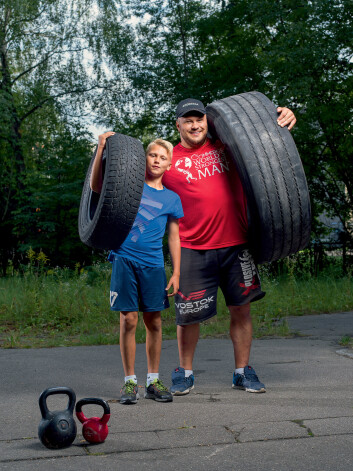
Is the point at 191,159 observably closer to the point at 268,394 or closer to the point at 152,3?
the point at 268,394

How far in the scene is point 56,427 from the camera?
114 inches

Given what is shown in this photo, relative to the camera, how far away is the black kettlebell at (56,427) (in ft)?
9.49

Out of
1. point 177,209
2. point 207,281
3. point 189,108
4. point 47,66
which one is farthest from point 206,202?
point 47,66

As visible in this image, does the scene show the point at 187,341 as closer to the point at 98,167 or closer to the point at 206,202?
the point at 206,202

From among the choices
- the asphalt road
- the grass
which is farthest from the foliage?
the asphalt road

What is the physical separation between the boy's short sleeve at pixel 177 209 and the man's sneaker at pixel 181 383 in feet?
3.60

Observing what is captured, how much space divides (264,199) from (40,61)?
19769mm

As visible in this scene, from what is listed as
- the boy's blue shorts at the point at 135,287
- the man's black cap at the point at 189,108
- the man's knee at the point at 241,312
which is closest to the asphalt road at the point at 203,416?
the man's knee at the point at 241,312

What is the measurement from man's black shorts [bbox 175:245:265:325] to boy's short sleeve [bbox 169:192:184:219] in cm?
26

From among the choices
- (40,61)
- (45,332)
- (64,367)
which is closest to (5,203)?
(40,61)

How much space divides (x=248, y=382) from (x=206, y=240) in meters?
1.03

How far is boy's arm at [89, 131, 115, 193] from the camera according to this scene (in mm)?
3934

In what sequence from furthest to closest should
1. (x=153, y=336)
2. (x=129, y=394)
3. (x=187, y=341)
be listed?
1. (x=187, y=341)
2. (x=153, y=336)
3. (x=129, y=394)

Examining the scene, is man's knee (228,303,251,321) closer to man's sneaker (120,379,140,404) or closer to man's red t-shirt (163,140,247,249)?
man's red t-shirt (163,140,247,249)
